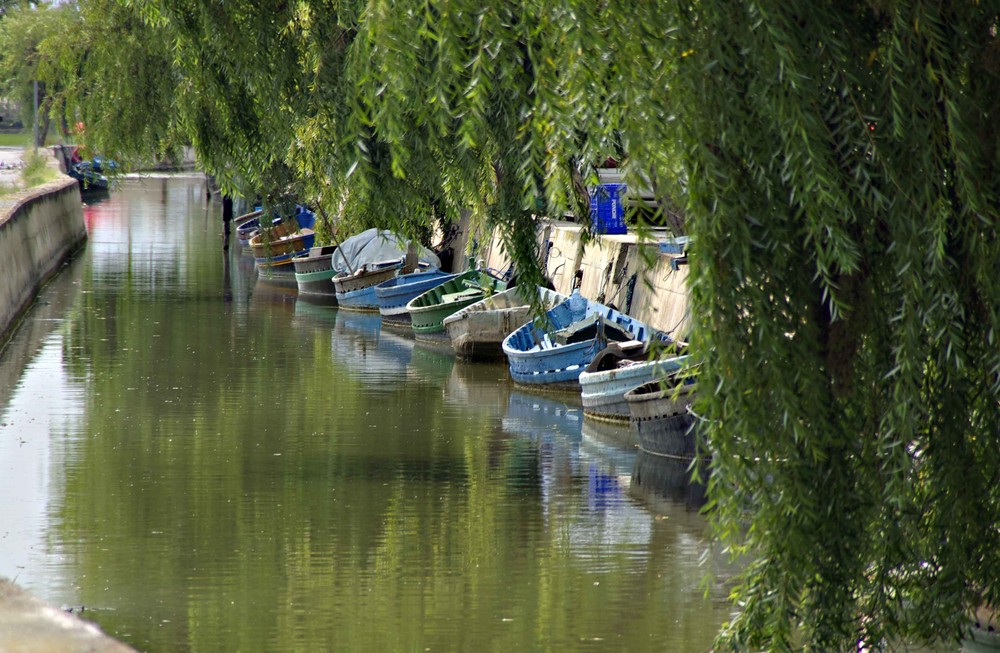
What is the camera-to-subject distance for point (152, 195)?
6625cm

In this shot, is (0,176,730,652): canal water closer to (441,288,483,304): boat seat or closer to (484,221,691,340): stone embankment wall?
(441,288,483,304): boat seat

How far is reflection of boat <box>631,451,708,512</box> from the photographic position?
1435 cm

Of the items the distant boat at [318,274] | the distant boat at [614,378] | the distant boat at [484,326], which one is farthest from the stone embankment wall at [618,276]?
the distant boat at [318,274]

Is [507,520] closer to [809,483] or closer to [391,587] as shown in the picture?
[391,587]

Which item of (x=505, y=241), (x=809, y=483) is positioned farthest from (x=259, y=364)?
(x=809, y=483)

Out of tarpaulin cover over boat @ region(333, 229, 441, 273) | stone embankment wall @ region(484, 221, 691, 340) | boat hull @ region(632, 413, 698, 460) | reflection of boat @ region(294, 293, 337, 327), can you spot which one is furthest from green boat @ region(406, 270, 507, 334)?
boat hull @ region(632, 413, 698, 460)

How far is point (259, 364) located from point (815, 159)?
18.3 metres

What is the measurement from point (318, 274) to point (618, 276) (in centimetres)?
1067

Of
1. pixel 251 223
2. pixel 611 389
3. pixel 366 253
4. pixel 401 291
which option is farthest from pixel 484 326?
pixel 251 223

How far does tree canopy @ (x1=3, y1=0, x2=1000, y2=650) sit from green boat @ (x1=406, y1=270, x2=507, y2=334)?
19.1 m

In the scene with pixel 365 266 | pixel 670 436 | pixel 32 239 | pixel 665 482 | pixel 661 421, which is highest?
pixel 32 239

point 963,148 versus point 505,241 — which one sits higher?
point 963,148

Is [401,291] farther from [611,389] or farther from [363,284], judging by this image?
[611,389]

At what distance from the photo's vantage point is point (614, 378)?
683 inches
